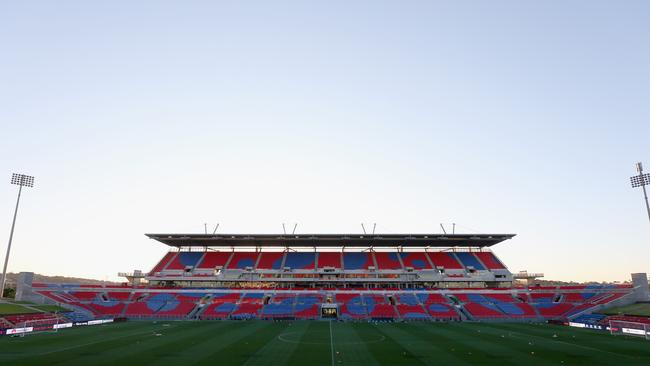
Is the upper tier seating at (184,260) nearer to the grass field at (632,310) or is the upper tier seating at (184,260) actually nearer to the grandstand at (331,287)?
the grandstand at (331,287)

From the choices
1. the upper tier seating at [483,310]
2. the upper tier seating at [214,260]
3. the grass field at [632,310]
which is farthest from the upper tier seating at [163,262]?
the grass field at [632,310]

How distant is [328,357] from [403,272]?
173 feet

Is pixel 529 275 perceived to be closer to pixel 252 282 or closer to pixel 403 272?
pixel 403 272

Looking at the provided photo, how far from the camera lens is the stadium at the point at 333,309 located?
1325 inches

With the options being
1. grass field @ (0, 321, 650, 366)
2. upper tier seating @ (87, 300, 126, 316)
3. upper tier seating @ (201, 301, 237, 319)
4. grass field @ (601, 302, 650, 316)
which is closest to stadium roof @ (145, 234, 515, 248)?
upper tier seating @ (201, 301, 237, 319)

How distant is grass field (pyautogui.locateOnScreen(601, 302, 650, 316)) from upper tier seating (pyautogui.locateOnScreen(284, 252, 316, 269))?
2088 inches

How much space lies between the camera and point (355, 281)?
79.9m

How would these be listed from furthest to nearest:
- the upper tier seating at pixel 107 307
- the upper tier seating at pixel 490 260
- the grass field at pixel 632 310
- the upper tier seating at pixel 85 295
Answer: the upper tier seating at pixel 490 260
the upper tier seating at pixel 85 295
the upper tier seating at pixel 107 307
the grass field at pixel 632 310

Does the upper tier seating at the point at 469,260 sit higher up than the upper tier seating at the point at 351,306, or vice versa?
the upper tier seating at the point at 469,260

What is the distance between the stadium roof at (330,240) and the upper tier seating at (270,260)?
2233mm

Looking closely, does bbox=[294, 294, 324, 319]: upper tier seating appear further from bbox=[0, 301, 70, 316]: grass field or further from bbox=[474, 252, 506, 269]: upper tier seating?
bbox=[0, 301, 70, 316]: grass field

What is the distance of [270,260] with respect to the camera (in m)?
86.4

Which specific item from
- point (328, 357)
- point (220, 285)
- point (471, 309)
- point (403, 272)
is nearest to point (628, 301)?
point (471, 309)

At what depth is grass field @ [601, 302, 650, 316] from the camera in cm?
5567
